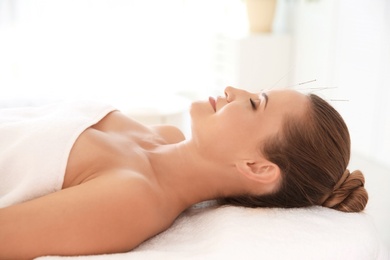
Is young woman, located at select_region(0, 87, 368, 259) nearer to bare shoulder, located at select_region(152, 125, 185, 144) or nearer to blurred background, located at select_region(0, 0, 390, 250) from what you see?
bare shoulder, located at select_region(152, 125, 185, 144)

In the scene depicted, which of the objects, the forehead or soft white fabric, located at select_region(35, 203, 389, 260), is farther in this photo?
the forehead

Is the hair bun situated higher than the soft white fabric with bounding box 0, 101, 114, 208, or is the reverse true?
the soft white fabric with bounding box 0, 101, 114, 208

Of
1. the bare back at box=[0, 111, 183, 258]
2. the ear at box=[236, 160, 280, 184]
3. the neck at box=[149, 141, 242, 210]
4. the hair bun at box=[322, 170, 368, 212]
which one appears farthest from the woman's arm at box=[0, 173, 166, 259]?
the hair bun at box=[322, 170, 368, 212]

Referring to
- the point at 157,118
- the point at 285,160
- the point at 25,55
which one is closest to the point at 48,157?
the point at 285,160

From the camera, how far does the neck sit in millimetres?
1223

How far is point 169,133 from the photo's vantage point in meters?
1.52

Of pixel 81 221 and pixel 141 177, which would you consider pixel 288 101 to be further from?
pixel 81 221

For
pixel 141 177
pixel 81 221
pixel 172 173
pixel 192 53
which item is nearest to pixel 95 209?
pixel 81 221

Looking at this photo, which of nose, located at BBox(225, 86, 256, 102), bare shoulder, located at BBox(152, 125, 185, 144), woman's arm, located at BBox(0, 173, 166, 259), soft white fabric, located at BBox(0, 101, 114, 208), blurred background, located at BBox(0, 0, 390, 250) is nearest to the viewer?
woman's arm, located at BBox(0, 173, 166, 259)

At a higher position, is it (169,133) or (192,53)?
(192,53)

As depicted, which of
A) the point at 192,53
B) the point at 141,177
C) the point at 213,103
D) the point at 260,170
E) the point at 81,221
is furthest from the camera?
the point at 192,53

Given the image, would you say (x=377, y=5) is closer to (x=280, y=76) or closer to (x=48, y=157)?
(x=280, y=76)

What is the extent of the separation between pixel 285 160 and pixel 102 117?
544mm

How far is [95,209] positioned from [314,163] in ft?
1.83
